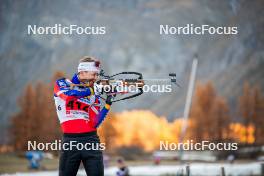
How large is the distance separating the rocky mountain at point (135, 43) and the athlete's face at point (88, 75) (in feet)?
15.1

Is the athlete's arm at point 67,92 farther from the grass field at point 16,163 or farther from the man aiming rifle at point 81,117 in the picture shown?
the grass field at point 16,163

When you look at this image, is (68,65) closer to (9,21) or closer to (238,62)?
(9,21)

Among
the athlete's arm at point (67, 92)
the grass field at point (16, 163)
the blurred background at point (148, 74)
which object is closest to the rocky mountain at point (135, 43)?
the blurred background at point (148, 74)

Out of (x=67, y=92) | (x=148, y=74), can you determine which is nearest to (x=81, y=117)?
(x=67, y=92)

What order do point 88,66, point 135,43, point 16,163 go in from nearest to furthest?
point 88,66 → point 16,163 → point 135,43

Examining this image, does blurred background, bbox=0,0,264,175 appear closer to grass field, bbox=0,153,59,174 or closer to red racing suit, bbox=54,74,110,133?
grass field, bbox=0,153,59,174

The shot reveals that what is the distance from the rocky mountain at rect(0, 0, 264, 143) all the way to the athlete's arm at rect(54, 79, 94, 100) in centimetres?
473

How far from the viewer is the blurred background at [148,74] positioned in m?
10.6

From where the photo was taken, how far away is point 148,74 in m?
12.1

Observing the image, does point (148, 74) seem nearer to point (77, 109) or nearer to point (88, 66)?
point (88, 66)

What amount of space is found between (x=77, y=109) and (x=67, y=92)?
7.2 inches

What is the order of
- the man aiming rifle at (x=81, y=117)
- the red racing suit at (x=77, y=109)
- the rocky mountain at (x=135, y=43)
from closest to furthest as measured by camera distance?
the man aiming rifle at (x=81, y=117) → the red racing suit at (x=77, y=109) → the rocky mountain at (x=135, y=43)

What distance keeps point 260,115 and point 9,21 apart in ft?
18.0

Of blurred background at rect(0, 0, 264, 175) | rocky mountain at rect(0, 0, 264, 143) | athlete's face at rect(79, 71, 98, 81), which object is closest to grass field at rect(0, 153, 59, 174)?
blurred background at rect(0, 0, 264, 175)
